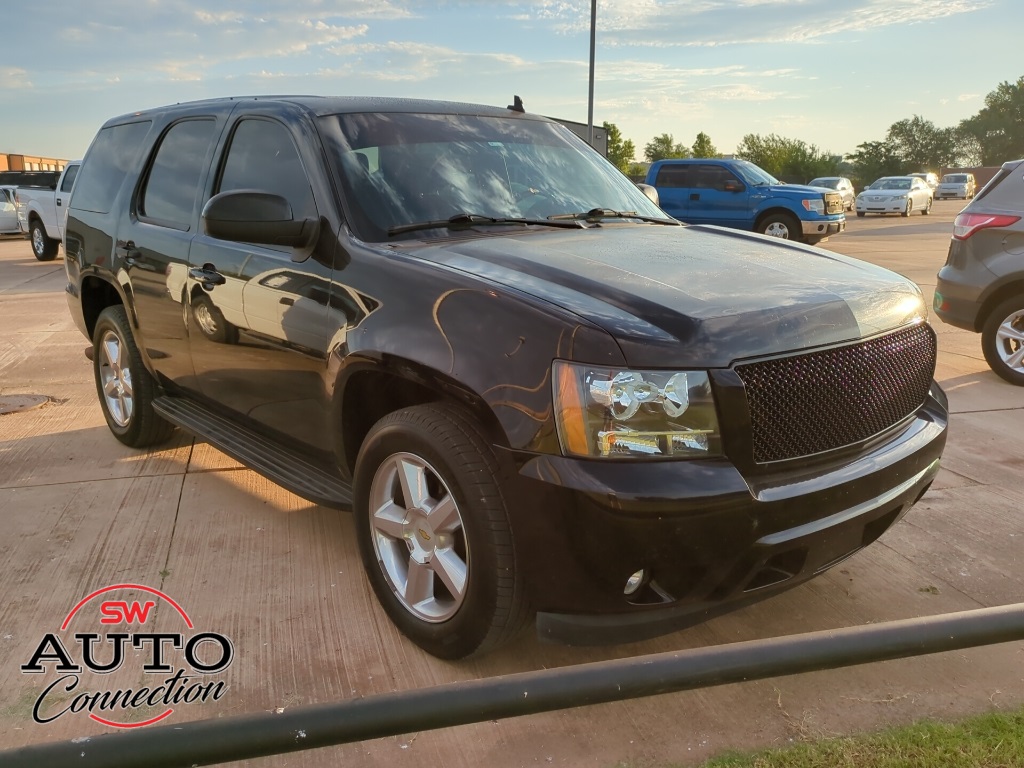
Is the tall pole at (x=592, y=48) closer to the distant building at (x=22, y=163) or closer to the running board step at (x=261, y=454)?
the running board step at (x=261, y=454)

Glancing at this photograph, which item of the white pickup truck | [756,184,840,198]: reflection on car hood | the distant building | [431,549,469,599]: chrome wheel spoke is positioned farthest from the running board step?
the distant building

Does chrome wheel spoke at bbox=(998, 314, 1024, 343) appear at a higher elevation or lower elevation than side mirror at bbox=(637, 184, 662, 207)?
lower

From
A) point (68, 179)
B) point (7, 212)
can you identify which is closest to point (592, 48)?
point (68, 179)

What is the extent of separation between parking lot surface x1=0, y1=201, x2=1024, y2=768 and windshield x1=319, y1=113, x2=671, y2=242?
4.76 ft

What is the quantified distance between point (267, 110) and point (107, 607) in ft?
6.95

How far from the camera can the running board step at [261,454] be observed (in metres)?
3.36

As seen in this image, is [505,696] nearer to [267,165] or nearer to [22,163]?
[267,165]

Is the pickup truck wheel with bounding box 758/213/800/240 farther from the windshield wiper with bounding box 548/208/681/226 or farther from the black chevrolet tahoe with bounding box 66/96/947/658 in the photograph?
the black chevrolet tahoe with bounding box 66/96/947/658

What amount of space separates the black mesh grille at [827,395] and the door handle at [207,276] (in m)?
2.37

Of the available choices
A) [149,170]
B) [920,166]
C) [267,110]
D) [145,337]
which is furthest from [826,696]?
[920,166]

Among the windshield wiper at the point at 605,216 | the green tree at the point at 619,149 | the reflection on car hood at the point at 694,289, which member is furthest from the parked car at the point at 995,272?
the green tree at the point at 619,149

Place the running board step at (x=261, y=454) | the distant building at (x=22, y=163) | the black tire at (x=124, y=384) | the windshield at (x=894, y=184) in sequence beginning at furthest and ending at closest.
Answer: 1. the distant building at (x=22, y=163)
2. the windshield at (x=894, y=184)
3. the black tire at (x=124, y=384)
4. the running board step at (x=261, y=454)

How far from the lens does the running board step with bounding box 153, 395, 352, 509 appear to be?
3.36m

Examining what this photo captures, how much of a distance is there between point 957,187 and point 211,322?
55.0 m
